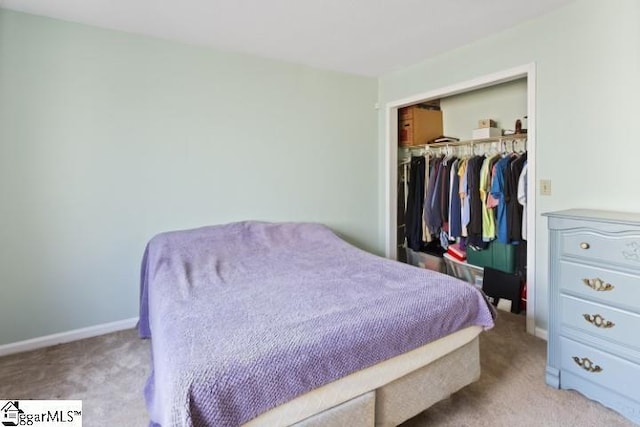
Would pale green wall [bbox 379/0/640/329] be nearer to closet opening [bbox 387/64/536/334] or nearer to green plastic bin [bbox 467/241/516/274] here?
closet opening [bbox 387/64/536/334]

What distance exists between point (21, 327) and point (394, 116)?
350 cm

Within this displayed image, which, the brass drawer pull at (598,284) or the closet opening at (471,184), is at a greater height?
the closet opening at (471,184)

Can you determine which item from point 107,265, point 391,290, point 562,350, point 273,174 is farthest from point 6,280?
point 562,350

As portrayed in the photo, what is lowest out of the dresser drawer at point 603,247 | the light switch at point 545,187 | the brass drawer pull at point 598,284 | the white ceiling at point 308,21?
the brass drawer pull at point 598,284

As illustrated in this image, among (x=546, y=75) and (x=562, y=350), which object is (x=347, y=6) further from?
(x=562, y=350)

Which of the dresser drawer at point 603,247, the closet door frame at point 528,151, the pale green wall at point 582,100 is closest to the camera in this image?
the dresser drawer at point 603,247

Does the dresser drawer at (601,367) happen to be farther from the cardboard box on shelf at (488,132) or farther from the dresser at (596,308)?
the cardboard box on shelf at (488,132)

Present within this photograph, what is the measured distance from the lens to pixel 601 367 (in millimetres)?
1690

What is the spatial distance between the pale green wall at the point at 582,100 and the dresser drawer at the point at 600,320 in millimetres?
597

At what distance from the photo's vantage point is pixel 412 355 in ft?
4.76

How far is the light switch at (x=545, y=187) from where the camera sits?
2.31m

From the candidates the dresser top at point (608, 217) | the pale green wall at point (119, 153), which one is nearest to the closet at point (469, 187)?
the dresser top at point (608, 217)

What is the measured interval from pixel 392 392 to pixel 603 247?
123 centimetres

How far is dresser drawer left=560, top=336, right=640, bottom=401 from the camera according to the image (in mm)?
1592
